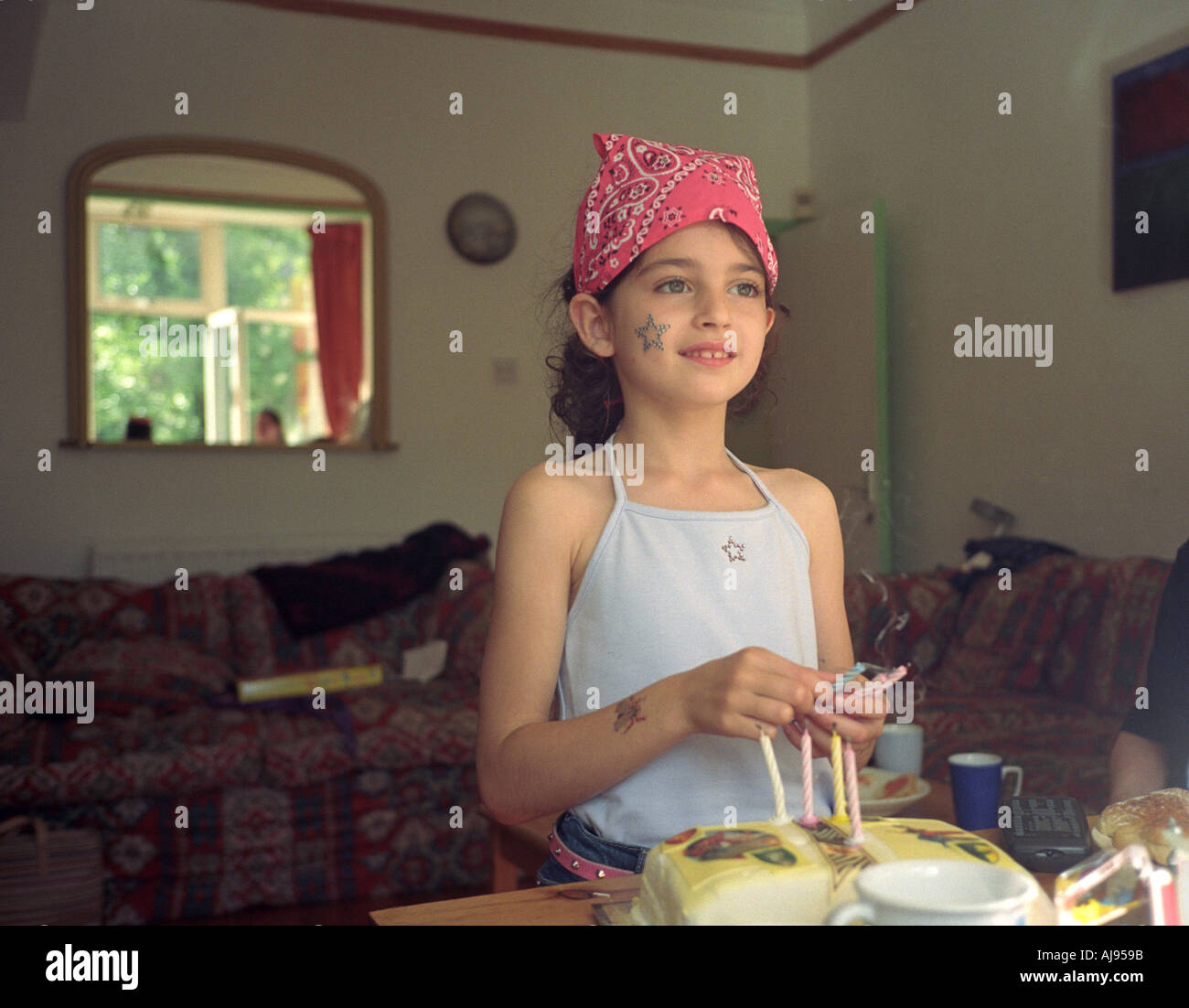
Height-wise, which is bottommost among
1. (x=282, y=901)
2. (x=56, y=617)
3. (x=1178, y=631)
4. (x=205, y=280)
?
(x=282, y=901)

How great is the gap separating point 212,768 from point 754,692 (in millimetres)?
2124

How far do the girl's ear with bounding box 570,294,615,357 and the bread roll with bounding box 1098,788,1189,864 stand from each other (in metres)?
0.44

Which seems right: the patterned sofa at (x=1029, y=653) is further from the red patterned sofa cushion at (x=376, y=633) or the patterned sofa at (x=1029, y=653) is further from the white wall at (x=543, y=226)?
the red patterned sofa cushion at (x=376, y=633)

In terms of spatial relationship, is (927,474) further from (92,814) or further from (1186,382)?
(92,814)

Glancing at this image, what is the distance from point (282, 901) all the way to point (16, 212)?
2382 mm

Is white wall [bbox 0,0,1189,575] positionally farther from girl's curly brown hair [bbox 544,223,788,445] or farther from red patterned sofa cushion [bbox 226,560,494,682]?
girl's curly brown hair [bbox 544,223,788,445]

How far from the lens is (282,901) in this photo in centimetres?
245

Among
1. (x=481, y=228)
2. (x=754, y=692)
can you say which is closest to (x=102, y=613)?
(x=481, y=228)

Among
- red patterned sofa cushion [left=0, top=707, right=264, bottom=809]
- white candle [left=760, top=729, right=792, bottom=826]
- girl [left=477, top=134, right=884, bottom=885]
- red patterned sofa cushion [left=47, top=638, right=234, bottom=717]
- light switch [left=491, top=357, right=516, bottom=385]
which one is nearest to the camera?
white candle [left=760, top=729, right=792, bottom=826]

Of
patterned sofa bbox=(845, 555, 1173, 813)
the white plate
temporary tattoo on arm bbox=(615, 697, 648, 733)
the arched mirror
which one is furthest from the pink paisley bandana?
the arched mirror

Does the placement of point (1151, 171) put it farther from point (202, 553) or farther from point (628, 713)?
point (202, 553)

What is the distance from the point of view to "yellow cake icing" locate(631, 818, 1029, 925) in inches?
16.3

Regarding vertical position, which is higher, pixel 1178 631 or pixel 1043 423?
pixel 1043 423
